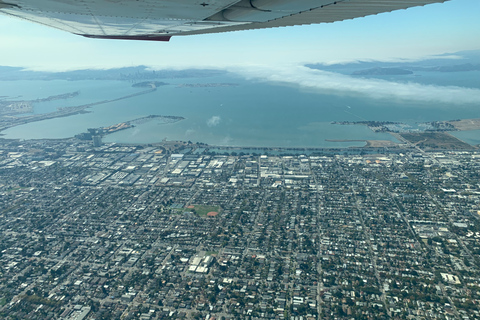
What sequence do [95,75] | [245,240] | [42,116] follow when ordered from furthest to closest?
[95,75], [42,116], [245,240]

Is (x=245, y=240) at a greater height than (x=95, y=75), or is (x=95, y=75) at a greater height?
(x=95, y=75)

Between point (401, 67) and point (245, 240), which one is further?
point (401, 67)

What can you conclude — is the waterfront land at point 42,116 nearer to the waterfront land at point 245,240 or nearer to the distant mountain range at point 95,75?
the waterfront land at point 245,240

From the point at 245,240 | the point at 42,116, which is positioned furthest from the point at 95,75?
the point at 245,240

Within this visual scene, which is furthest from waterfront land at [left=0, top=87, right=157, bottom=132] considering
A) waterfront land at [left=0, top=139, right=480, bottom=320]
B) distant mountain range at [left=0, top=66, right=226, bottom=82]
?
distant mountain range at [left=0, top=66, right=226, bottom=82]

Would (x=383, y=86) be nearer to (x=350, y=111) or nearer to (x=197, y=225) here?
(x=350, y=111)

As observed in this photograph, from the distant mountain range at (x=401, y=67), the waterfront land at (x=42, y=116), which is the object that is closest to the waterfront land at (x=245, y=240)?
the waterfront land at (x=42, y=116)

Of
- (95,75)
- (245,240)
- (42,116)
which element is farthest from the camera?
(95,75)

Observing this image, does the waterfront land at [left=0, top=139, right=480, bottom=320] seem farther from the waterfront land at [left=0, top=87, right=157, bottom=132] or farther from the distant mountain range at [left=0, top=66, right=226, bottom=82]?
the distant mountain range at [left=0, top=66, right=226, bottom=82]

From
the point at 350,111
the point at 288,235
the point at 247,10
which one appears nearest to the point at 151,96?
the point at 350,111

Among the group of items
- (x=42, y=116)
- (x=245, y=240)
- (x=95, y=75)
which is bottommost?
(x=245, y=240)

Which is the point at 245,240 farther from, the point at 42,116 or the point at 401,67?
the point at 401,67
